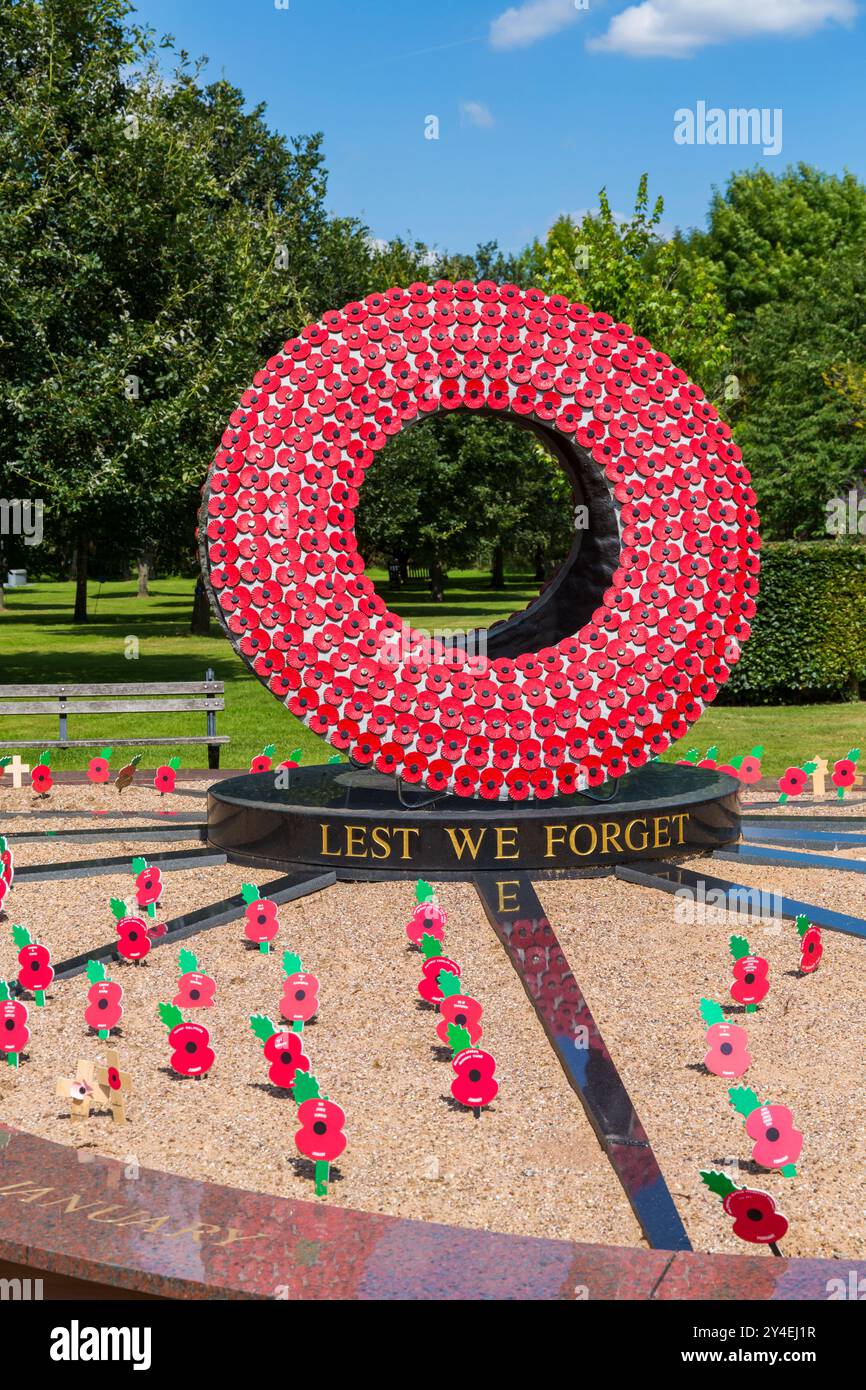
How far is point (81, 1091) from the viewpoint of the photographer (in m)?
6.02

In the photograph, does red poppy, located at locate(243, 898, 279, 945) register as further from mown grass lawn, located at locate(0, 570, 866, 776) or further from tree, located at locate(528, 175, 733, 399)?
tree, located at locate(528, 175, 733, 399)

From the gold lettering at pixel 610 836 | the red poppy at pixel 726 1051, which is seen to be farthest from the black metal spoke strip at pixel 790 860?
the red poppy at pixel 726 1051

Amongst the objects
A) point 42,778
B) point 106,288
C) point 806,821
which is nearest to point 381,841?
point 806,821

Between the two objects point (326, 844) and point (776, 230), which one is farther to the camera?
point (776, 230)

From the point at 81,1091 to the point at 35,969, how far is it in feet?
5.08

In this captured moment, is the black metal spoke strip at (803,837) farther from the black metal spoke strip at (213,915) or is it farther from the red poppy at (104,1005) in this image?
the red poppy at (104,1005)

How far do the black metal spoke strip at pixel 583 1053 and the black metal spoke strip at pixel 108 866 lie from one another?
2.05m

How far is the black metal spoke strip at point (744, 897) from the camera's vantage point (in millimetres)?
8664

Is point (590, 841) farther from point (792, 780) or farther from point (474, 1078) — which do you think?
point (474, 1078)

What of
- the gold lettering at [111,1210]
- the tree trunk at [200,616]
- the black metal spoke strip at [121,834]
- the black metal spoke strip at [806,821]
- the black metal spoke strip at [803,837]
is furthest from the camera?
the tree trunk at [200,616]

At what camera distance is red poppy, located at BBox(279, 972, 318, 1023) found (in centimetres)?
686

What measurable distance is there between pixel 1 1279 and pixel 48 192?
67.0ft

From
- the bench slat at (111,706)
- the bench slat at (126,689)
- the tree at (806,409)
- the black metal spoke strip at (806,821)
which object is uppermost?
the tree at (806,409)
